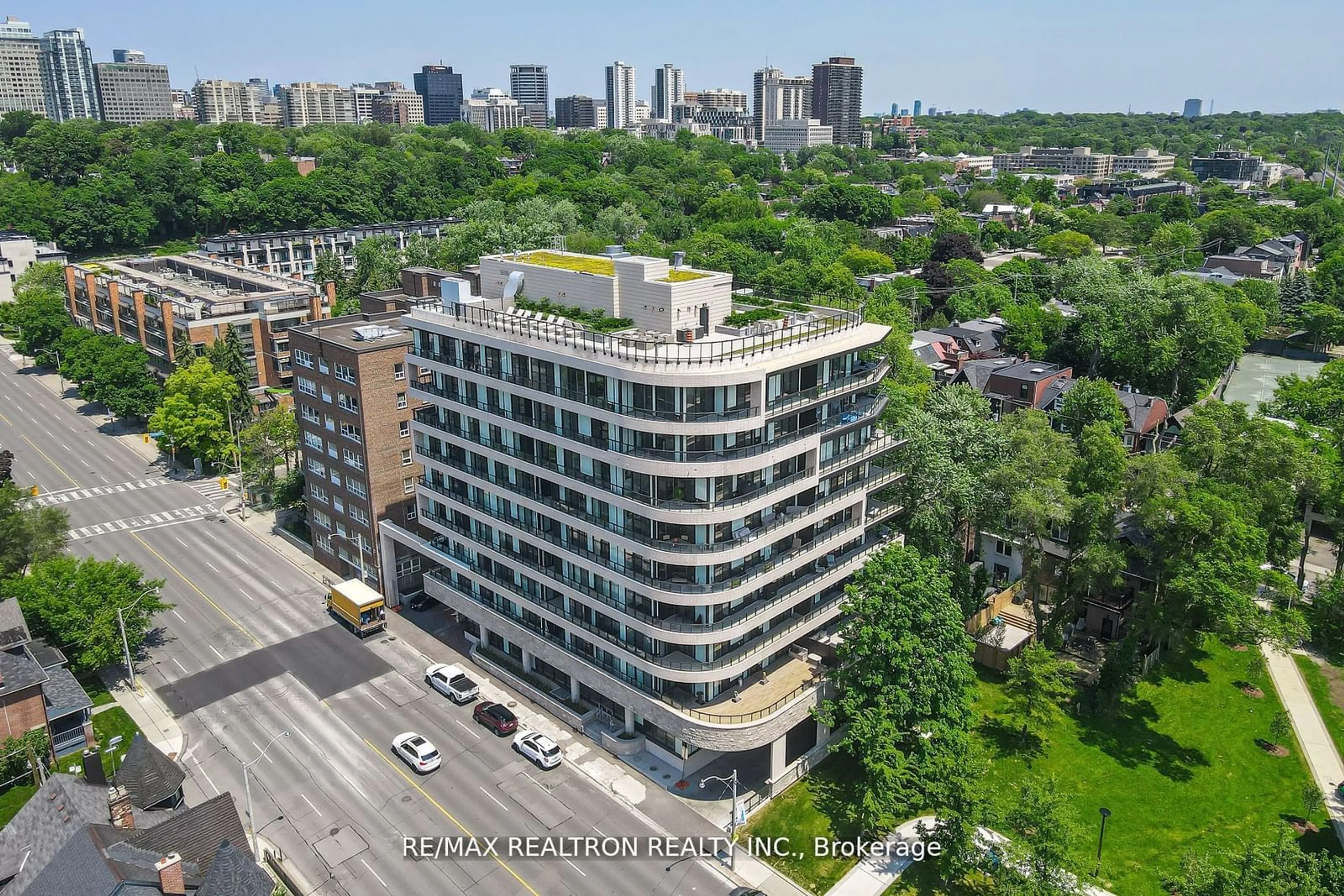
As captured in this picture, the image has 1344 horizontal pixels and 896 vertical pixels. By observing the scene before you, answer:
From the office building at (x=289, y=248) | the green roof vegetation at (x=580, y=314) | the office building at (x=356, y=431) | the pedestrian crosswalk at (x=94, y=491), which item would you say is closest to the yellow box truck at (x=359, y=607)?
the office building at (x=356, y=431)

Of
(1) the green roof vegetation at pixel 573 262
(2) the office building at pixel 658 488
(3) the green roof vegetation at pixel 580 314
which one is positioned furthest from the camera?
(1) the green roof vegetation at pixel 573 262

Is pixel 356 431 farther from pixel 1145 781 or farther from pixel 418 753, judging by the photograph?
pixel 1145 781

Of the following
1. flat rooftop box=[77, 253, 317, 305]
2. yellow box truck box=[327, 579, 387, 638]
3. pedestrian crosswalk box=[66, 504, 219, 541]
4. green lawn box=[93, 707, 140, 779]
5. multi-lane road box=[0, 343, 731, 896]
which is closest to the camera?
multi-lane road box=[0, 343, 731, 896]

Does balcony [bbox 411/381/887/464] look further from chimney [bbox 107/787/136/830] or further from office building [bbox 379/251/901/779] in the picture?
chimney [bbox 107/787/136/830]

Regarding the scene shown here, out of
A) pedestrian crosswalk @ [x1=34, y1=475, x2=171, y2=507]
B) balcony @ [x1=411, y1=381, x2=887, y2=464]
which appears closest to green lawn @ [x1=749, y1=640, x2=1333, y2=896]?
balcony @ [x1=411, y1=381, x2=887, y2=464]

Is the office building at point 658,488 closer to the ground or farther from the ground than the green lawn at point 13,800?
farther from the ground

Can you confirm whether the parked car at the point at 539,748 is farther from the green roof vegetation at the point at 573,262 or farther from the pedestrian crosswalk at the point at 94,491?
the pedestrian crosswalk at the point at 94,491

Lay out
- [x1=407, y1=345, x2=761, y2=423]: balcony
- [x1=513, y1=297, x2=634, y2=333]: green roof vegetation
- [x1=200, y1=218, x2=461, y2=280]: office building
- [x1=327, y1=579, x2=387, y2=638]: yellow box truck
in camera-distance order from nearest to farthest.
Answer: [x1=407, y1=345, x2=761, y2=423]: balcony, [x1=513, y1=297, x2=634, y2=333]: green roof vegetation, [x1=327, y1=579, x2=387, y2=638]: yellow box truck, [x1=200, y1=218, x2=461, y2=280]: office building
